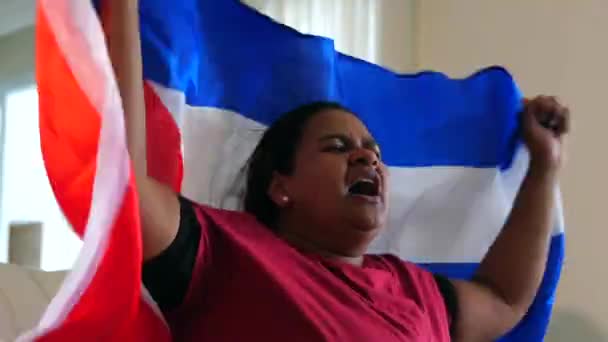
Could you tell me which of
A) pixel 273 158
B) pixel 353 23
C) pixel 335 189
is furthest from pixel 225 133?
pixel 353 23

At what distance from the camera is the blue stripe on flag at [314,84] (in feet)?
3.45

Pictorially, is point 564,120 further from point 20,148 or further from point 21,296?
point 20,148

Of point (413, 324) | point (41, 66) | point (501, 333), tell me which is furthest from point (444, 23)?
point (41, 66)

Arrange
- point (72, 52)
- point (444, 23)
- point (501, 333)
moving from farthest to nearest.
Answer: point (444, 23), point (501, 333), point (72, 52)

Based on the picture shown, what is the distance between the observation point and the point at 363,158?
A: 3.36 ft

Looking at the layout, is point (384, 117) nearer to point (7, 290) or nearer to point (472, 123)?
point (472, 123)

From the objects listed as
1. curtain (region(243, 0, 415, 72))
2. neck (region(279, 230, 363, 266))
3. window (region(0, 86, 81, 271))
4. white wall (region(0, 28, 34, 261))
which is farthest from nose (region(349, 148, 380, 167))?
white wall (region(0, 28, 34, 261))

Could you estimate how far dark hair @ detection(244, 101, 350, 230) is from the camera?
41.6 inches

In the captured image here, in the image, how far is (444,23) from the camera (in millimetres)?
1714

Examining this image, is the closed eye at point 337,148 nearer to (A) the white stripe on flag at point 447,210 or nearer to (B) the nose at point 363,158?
(B) the nose at point 363,158

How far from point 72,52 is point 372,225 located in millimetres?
476

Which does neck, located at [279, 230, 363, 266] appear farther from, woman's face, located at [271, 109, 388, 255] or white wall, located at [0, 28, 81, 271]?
white wall, located at [0, 28, 81, 271]

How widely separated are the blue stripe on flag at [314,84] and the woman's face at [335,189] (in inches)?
5.5

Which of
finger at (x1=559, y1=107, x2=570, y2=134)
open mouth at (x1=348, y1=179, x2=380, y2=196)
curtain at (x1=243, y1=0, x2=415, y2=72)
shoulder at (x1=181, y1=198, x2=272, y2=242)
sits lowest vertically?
shoulder at (x1=181, y1=198, x2=272, y2=242)
